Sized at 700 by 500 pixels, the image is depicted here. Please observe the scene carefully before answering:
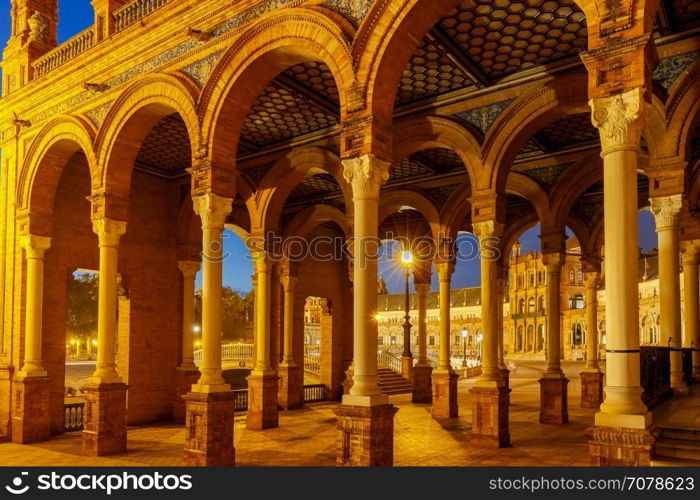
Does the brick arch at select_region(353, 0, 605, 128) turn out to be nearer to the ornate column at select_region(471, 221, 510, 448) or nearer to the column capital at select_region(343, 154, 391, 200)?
the column capital at select_region(343, 154, 391, 200)

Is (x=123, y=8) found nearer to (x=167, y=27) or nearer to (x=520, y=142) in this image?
(x=167, y=27)

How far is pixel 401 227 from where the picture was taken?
2314 centimetres

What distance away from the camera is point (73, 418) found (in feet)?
51.1

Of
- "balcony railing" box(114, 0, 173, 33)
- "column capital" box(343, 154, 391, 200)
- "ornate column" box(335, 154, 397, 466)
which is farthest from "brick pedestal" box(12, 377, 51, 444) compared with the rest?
"column capital" box(343, 154, 391, 200)

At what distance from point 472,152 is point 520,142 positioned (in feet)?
3.01

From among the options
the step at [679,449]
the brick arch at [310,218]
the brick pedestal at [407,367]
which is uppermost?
the brick arch at [310,218]

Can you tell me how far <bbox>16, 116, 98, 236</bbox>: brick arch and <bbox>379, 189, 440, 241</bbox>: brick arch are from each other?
8.49 m

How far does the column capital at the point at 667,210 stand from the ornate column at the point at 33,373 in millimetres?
12409

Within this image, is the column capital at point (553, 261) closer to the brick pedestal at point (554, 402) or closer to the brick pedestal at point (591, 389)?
the brick pedestal at point (554, 402)

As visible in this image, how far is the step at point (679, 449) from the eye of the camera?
7742mm

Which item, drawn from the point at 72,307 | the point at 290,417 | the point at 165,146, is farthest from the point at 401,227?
the point at 72,307

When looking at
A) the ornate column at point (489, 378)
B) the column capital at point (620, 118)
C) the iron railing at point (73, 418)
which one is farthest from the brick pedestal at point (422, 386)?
the column capital at point (620, 118)

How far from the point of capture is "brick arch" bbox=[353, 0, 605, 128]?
8.43 meters

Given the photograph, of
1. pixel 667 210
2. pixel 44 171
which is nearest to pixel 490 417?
pixel 667 210
